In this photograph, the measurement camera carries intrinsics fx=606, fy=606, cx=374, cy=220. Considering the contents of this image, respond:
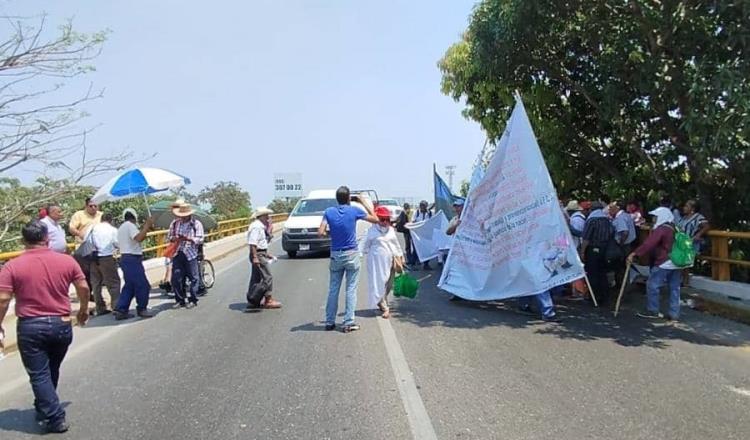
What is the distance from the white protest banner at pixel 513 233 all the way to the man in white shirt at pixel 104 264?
5.18m

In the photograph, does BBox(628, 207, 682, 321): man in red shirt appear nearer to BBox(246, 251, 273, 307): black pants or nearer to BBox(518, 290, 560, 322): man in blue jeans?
BBox(518, 290, 560, 322): man in blue jeans

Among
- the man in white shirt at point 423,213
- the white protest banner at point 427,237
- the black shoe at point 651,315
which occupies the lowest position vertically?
the black shoe at point 651,315

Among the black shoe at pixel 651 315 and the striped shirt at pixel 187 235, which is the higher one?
Result: the striped shirt at pixel 187 235

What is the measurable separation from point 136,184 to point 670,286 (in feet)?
28.1

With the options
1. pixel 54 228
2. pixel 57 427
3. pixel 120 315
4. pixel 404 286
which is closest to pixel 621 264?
pixel 404 286

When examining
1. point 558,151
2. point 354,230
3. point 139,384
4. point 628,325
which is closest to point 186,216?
point 354,230

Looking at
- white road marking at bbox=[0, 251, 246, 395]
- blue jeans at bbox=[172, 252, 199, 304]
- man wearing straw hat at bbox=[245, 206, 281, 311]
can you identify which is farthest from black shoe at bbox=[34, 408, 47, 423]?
blue jeans at bbox=[172, 252, 199, 304]

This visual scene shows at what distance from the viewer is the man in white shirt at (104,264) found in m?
9.26

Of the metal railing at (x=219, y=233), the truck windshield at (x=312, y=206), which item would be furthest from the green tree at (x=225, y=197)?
the truck windshield at (x=312, y=206)

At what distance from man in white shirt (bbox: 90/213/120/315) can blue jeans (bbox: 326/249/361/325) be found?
3731 mm

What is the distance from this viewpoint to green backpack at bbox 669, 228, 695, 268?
7980mm

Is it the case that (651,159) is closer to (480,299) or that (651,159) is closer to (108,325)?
(480,299)

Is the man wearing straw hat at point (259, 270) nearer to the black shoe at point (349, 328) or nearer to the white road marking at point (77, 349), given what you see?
the white road marking at point (77, 349)

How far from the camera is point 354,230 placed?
7.96 m
